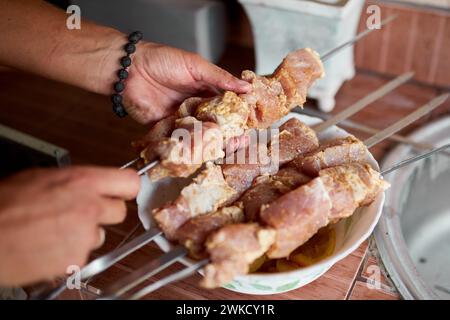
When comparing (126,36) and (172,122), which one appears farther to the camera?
(126,36)

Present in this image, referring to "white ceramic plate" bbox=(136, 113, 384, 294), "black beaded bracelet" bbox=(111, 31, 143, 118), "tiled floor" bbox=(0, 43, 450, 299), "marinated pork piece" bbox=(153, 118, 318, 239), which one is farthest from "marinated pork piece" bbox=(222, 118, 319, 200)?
"black beaded bracelet" bbox=(111, 31, 143, 118)

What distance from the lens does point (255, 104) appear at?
3.48 feet

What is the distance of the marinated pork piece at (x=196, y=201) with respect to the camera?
913 millimetres

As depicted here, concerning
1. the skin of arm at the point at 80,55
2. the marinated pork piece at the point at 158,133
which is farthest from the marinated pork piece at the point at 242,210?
the skin of arm at the point at 80,55

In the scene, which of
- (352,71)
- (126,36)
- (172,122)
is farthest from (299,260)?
(352,71)

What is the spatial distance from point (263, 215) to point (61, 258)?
34cm

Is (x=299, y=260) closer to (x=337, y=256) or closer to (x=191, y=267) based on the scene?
(x=337, y=256)

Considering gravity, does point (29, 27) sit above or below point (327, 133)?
above

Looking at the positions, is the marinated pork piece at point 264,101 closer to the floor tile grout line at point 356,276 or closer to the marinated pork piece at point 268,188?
the marinated pork piece at point 268,188

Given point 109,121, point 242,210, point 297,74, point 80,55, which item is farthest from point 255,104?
point 109,121
